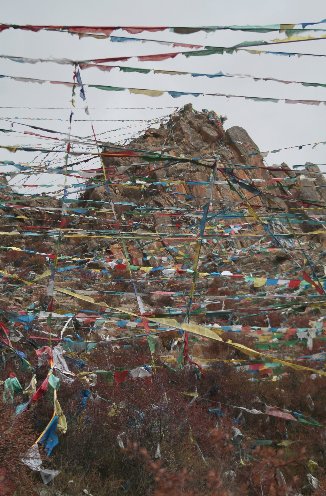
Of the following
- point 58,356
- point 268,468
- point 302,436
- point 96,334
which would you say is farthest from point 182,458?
point 96,334

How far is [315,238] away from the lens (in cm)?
2648

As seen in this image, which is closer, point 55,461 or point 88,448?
point 55,461

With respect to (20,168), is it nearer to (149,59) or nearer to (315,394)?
(149,59)

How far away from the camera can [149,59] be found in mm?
3715

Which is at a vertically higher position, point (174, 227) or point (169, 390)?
point (174, 227)

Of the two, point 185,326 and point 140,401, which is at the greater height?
point 185,326

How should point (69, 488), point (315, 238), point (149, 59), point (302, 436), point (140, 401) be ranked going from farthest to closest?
point (315, 238) → point (302, 436) → point (140, 401) → point (69, 488) → point (149, 59)

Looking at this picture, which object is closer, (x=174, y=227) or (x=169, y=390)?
(x=169, y=390)

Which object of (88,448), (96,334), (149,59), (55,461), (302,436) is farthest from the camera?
(96,334)

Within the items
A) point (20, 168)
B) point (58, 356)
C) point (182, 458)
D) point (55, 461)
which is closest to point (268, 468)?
point (182, 458)

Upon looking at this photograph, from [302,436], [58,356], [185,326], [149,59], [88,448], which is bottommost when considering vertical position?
[302,436]

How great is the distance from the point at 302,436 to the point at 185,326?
485 cm

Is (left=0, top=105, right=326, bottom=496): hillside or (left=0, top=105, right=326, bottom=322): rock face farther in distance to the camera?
(left=0, top=105, right=326, bottom=322): rock face

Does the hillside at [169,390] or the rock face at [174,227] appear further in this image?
the rock face at [174,227]
